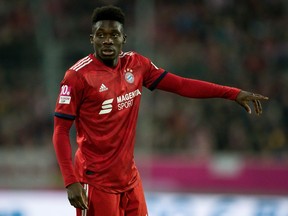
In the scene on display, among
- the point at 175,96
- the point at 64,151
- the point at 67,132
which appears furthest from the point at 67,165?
the point at 175,96

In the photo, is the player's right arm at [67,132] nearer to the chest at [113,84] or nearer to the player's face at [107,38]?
the chest at [113,84]

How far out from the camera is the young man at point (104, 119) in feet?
15.2

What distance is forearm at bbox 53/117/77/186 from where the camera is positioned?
14.9 ft

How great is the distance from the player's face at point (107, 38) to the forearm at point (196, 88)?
1.69ft

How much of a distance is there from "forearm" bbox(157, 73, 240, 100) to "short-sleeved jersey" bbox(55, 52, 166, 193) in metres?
0.25

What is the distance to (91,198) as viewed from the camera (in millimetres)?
4828

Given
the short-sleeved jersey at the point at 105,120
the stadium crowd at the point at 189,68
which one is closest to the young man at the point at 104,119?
the short-sleeved jersey at the point at 105,120

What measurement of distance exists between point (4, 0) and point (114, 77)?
9069 mm

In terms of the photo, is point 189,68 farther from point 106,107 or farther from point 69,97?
point 69,97

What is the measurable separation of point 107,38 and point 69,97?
45 cm

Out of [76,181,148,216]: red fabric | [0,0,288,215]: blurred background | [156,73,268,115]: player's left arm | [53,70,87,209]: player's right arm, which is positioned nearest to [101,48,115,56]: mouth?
[53,70,87,209]: player's right arm

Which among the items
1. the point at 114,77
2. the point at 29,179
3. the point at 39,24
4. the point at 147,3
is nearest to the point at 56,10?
the point at 39,24

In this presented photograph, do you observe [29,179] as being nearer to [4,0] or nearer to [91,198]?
[4,0]

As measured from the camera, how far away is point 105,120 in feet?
15.6
